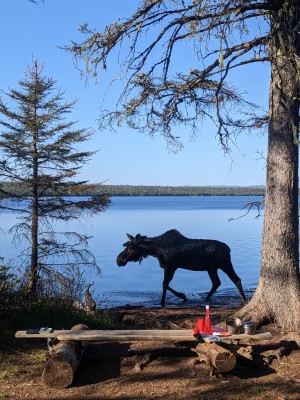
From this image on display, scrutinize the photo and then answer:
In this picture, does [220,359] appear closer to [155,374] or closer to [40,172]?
[155,374]

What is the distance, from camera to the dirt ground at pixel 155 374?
6086mm

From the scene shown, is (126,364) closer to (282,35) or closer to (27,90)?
(282,35)

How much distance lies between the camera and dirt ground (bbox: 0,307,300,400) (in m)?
6.09

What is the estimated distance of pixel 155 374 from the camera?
6.70m

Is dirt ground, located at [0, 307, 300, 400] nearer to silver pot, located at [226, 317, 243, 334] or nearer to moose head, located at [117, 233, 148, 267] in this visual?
silver pot, located at [226, 317, 243, 334]

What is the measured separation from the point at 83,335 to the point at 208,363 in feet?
5.23

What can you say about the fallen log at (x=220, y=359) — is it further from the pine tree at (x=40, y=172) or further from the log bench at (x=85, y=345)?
the pine tree at (x=40, y=172)

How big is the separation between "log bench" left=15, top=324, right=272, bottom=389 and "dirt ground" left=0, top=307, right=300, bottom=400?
6.7 inches

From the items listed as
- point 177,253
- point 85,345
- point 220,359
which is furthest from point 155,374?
point 177,253

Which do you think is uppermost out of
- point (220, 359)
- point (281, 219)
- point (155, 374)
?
point (281, 219)

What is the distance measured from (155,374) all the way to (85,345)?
1.08m

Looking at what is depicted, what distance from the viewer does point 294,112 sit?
28.3 ft

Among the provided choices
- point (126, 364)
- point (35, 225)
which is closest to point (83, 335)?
point (126, 364)

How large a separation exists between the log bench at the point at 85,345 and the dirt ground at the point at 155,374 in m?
0.17
